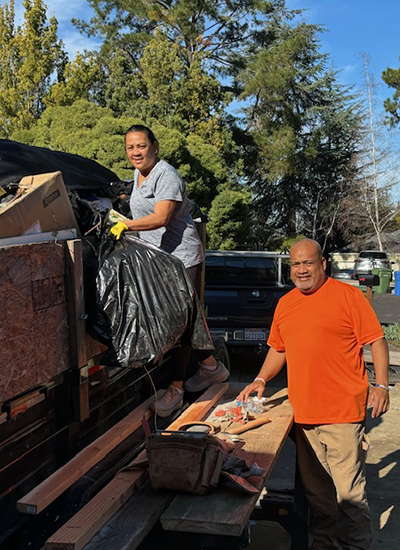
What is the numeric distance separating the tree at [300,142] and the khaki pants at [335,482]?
90.4 ft

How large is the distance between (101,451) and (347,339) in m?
1.47

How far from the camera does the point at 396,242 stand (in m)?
34.2

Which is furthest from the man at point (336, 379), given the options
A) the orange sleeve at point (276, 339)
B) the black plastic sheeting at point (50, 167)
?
the black plastic sheeting at point (50, 167)

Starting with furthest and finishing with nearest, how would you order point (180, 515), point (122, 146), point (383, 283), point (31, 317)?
point (383, 283)
point (122, 146)
point (31, 317)
point (180, 515)

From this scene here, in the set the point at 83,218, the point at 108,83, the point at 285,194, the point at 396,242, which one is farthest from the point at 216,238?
the point at 83,218

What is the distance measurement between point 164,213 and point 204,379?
4.40 feet

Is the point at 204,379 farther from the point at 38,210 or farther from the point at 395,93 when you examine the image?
the point at 395,93

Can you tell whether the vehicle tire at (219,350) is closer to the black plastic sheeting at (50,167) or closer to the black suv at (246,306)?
the black plastic sheeting at (50,167)

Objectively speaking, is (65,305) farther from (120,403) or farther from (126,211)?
(126,211)

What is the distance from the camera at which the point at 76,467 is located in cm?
257

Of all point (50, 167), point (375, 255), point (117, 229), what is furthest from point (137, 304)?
point (375, 255)

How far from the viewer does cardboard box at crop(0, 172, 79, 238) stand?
102 inches

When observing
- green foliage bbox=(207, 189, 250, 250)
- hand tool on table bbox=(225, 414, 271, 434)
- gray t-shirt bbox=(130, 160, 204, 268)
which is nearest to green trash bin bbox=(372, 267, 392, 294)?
green foliage bbox=(207, 189, 250, 250)

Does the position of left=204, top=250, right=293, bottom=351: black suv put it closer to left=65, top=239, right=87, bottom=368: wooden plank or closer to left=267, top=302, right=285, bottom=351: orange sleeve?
left=267, top=302, right=285, bottom=351: orange sleeve
